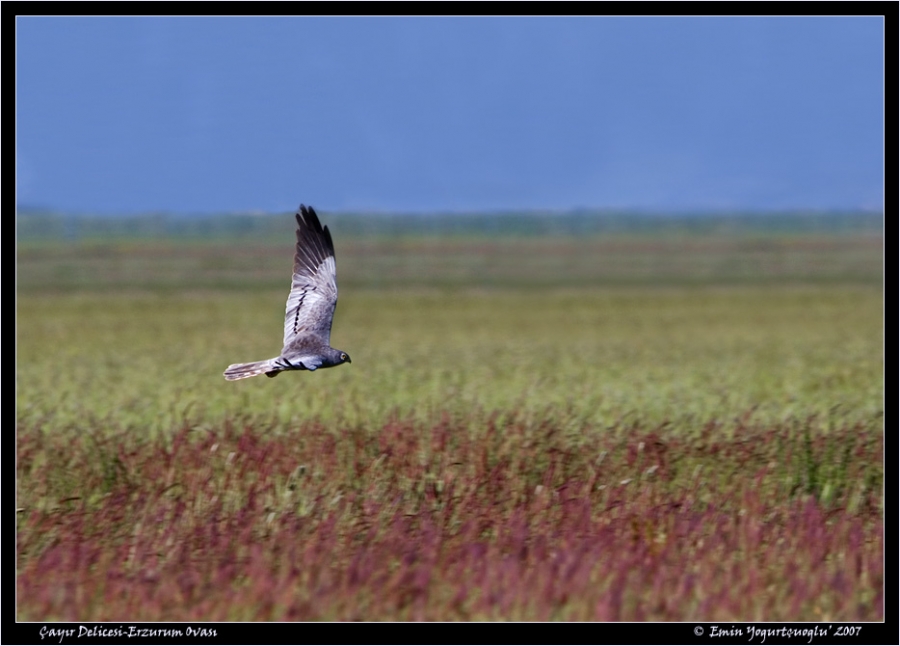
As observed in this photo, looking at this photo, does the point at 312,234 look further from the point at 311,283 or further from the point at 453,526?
the point at 453,526

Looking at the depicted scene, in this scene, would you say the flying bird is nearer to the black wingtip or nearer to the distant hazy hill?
the black wingtip

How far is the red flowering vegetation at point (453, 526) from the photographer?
21.9 ft

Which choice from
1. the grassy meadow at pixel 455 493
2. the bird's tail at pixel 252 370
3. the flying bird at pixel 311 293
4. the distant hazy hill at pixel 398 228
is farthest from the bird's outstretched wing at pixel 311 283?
the distant hazy hill at pixel 398 228

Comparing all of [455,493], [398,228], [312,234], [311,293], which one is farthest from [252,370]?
[398,228]

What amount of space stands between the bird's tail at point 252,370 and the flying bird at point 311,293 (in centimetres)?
32

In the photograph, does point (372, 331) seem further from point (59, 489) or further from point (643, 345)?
point (59, 489)

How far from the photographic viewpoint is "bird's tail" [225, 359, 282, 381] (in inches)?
302

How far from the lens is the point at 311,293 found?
9.05m

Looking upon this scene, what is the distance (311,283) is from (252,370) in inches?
52.2

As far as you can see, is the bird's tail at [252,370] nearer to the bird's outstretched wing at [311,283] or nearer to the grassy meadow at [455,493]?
the bird's outstretched wing at [311,283]

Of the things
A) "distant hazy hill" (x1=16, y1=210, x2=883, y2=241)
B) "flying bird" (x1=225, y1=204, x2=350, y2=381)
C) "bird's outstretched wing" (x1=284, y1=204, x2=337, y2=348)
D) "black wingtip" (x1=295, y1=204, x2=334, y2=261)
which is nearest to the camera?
"flying bird" (x1=225, y1=204, x2=350, y2=381)

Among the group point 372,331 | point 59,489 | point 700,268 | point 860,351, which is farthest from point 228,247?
point 59,489

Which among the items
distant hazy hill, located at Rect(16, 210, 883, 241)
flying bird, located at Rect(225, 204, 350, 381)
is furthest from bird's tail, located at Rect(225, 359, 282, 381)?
distant hazy hill, located at Rect(16, 210, 883, 241)

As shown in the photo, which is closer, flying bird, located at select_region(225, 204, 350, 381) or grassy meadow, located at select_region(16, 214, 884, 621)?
grassy meadow, located at select_region(16, 214, 884, 621)
